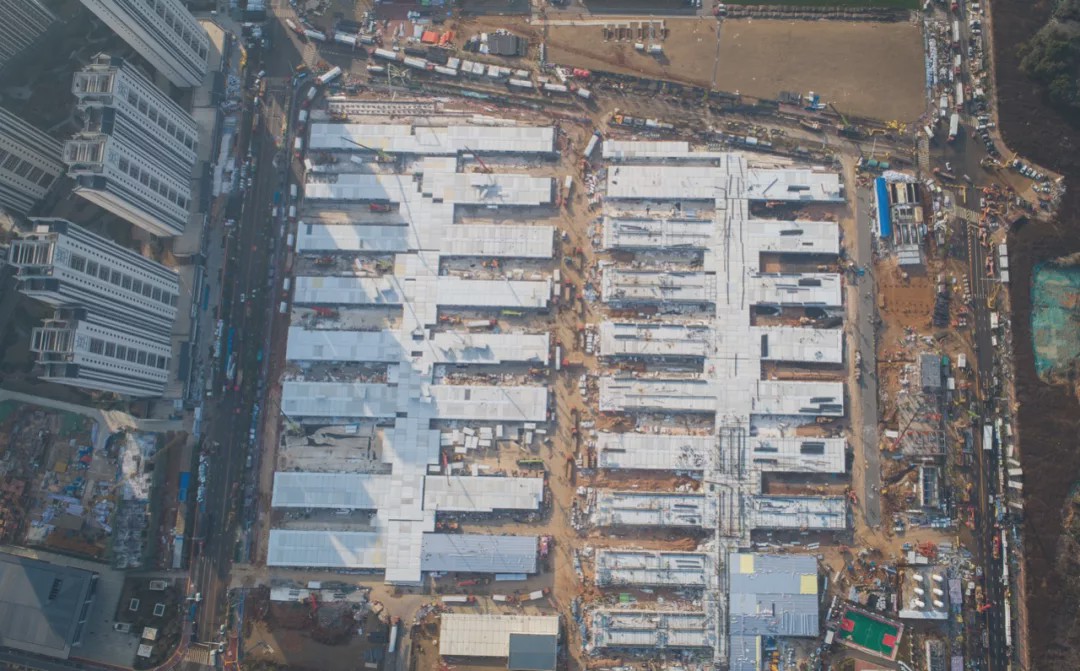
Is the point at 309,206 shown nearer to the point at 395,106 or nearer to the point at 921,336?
the point at 395,106

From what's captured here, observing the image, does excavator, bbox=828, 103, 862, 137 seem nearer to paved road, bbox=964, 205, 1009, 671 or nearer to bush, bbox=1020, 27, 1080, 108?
paved road, bbox=964, 205, 1009, 671

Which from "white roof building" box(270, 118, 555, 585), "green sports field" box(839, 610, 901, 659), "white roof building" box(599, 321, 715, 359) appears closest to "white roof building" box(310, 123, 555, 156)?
"white roof building" box(270, 118, 555, 585)

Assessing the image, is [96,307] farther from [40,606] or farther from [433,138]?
[433,138]

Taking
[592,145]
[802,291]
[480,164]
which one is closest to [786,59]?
[592,145]

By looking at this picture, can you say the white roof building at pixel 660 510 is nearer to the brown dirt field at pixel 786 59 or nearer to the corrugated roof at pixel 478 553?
the corrugated roof at pixel 478 553

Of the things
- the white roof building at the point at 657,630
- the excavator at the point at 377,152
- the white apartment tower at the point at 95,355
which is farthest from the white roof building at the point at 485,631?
the excavator at the point at 377,152

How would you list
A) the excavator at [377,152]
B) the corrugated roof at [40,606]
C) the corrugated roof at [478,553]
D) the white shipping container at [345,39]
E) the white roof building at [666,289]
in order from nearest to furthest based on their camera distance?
the corrugated roof at [40,606], the corrugated roof at [478,553], the white roof building at [666,289], the excavator at [377,152], the white shipping container at [345,39]
